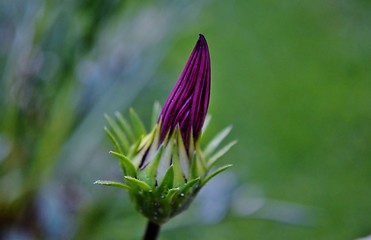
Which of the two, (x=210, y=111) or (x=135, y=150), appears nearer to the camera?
(x=135, y=150)

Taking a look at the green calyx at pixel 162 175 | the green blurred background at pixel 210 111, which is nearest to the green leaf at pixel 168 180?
the green calyx at pixel 162 175

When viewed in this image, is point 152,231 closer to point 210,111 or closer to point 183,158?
point 183,158

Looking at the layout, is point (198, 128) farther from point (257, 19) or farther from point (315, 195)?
point (257, 19)

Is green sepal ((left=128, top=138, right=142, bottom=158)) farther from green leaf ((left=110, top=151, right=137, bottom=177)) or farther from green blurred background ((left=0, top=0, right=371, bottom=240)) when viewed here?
green blurred background ((left=0, top=0, right=371, bottom=240))

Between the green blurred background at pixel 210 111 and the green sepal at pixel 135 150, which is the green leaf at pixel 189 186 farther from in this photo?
the green blurred background at pixel 210 111

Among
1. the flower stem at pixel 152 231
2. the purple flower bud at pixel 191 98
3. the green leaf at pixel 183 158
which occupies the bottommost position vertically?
the flower stem at pixel 152 231

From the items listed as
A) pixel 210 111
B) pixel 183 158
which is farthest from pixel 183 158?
pixel 210 111
